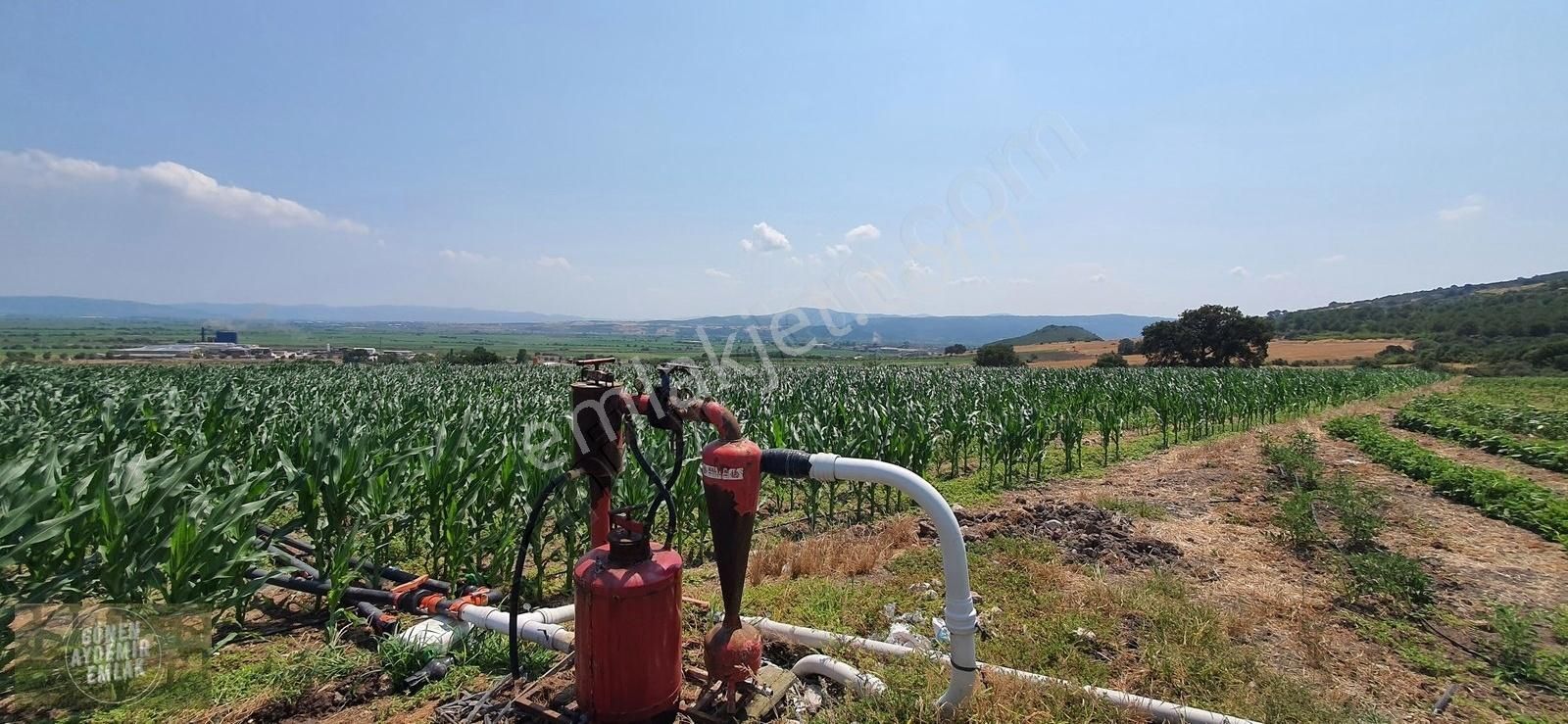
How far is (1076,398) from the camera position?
16.0 metres

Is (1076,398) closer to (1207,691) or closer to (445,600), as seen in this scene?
(1207,691)

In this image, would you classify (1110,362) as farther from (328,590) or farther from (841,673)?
(328,590)

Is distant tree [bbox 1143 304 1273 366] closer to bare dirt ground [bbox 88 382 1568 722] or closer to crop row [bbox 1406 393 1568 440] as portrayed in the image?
crop row [bbox 1406 393 1568 440]

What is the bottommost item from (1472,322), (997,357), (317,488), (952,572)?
(997,357)

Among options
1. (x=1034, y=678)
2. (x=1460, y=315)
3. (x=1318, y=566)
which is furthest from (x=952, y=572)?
(x=1460, y=315)

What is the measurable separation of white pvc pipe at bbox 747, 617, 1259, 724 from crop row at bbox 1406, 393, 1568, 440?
66.0 ft

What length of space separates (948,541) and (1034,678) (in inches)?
46.8

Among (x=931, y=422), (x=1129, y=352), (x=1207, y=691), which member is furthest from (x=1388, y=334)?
(x=1207, y=691)

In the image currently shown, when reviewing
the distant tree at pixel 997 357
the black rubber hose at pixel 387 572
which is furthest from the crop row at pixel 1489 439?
the distant tree at pixel 997 357

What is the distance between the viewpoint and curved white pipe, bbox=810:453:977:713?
279cm

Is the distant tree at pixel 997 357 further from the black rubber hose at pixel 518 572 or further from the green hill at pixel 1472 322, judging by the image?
the black rubber hose at pixel 518 572

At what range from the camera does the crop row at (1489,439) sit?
12.3 metres

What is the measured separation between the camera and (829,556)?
5.93m

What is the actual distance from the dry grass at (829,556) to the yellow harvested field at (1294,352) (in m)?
56.5
